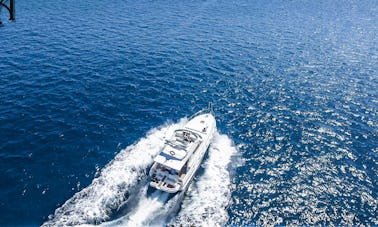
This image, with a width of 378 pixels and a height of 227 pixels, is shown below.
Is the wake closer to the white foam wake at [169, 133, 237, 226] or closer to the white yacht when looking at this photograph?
the white foam wake at [169, 133, 237, 226]

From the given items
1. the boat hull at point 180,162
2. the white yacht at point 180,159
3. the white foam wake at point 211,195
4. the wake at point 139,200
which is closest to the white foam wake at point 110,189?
the wake at point 139,200

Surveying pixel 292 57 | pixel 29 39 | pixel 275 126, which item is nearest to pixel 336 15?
pixel 292 57

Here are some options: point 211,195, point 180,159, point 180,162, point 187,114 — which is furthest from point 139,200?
point 187,114

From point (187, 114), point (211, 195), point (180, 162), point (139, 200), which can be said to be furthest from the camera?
point (187, 114)

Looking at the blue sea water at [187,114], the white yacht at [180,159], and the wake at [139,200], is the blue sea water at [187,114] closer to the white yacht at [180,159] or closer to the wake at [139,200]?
the wake at [139,200]

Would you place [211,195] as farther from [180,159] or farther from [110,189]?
[110,189]

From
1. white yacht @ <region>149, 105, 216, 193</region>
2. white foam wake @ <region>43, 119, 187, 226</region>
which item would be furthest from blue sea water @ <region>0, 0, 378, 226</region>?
white yacht @ <region>149, 105, 216, 193</region>

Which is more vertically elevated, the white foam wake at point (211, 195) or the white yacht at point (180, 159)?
the white yacht at point (180, 159)
